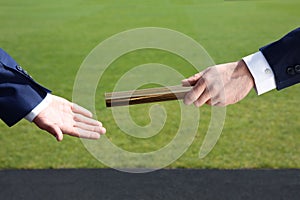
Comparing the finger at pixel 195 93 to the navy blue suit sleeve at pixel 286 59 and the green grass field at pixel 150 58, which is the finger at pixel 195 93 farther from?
the green grass field at pixel 150 58

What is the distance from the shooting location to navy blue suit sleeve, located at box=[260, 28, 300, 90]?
178cm

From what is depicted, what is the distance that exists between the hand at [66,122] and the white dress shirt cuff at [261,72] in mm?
530

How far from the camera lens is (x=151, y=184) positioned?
3367 mm

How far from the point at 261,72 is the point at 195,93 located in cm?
27

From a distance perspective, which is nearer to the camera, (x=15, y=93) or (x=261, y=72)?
(x=15, y=93)

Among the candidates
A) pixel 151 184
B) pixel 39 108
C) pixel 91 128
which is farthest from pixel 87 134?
pixel 151 184

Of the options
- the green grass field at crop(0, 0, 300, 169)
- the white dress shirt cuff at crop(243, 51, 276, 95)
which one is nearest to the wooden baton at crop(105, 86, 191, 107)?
the white dress shirt cuff at crop(243, 51, 276, 95)

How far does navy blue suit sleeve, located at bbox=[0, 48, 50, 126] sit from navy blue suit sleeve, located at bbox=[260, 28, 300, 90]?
2.52ft

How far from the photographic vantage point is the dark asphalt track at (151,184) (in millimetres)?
3219

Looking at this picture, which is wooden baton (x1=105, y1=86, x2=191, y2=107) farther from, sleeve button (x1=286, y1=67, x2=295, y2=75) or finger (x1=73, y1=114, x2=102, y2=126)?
sleeve button (x1=286, y1=67, x2=295, y2=75)

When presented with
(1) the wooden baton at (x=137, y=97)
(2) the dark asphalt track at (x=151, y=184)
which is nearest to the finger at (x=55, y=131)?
(1) the wooden baton at (x=137, y=97)

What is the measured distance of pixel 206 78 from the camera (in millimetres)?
1741

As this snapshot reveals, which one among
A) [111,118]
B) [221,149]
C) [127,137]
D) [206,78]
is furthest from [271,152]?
[206,78]

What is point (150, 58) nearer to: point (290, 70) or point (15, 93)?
point (290, 70)
